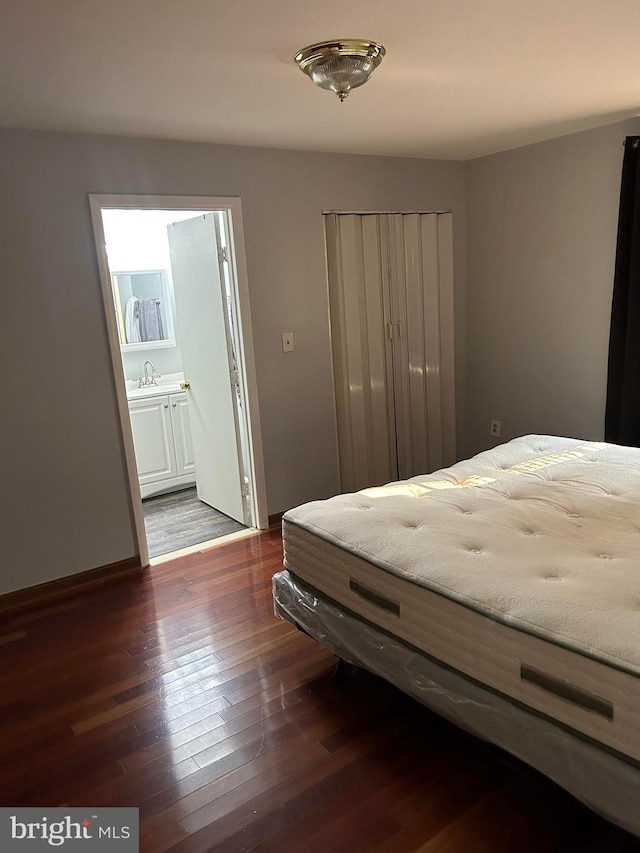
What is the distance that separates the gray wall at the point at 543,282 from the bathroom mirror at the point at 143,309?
8.08ft

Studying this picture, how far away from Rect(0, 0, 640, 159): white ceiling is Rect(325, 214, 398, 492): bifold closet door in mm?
688

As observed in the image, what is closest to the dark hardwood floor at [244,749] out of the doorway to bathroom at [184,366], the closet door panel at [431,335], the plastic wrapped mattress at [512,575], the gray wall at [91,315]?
the plastic wrapped mattress at [512,575]

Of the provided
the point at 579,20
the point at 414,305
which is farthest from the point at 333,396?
the point at 579,20

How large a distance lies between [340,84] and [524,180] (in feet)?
7.54

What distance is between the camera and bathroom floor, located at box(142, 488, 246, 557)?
4.01 meters

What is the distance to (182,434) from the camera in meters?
5.05

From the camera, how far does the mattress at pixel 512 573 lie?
1494 millimetres

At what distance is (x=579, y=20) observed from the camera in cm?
204

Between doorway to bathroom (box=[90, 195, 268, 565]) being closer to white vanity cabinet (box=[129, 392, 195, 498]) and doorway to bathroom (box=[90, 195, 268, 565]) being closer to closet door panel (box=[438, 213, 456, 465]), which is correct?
white vanity cabinet (box=[129, 392, 195, 498])

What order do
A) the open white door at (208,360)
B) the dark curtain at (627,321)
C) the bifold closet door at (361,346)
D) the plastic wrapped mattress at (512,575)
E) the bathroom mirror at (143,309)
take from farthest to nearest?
the bathroom mirror at (143,309)
the bifold closet door at (361,346)
the open white door at (208,360)
the dark curtain at (627,321)
the plastic wrapped mattress at (512,575)

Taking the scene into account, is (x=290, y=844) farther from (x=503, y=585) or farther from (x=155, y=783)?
(x=503, y=585)

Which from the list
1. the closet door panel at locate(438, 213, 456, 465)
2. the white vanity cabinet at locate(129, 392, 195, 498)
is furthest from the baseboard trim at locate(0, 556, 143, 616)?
the closet door panel at locate(438, 213, 456, 465)

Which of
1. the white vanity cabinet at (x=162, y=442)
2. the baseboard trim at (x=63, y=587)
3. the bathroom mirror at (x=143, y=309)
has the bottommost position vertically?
the baseboard trim at (x=63, y=587)

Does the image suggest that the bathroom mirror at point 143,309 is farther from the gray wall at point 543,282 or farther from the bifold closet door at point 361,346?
the gray wall at point 543,282
